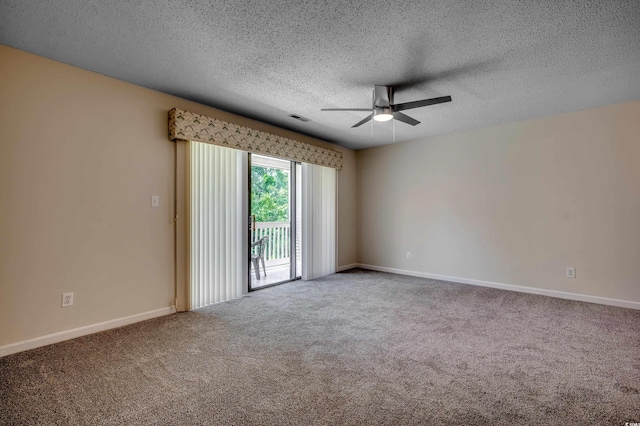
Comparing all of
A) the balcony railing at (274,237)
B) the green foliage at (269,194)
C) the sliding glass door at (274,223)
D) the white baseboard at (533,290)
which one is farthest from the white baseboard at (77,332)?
the white baseboard at (533,290)

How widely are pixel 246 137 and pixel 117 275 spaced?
2202mm

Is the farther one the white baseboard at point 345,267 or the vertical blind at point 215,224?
the white baseboard at point 345,267

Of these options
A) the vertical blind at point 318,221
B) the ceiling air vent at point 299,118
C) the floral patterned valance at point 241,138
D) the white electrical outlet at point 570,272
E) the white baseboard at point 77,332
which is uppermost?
the ceiling air vent at point 299,118

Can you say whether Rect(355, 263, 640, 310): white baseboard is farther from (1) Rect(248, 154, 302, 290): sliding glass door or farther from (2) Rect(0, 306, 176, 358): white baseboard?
(2) Rect(0, 306, 176, 358): white baseboard

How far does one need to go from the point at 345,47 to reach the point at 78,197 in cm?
274

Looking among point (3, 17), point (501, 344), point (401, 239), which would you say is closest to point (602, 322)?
point (501, 344)

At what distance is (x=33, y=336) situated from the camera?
246 cm

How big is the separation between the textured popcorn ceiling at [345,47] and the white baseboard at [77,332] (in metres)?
2.41

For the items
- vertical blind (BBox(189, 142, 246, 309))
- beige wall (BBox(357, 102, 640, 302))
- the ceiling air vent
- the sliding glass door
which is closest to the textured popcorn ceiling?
the ceiling air vent

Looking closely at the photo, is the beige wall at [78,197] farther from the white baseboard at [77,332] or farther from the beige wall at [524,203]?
the beige wall at [524,203]

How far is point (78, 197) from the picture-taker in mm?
2711

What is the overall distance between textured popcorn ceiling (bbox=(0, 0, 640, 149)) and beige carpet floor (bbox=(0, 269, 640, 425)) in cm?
247

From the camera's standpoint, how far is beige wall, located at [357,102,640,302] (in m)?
3.60

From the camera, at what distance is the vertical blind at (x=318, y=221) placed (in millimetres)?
5016
